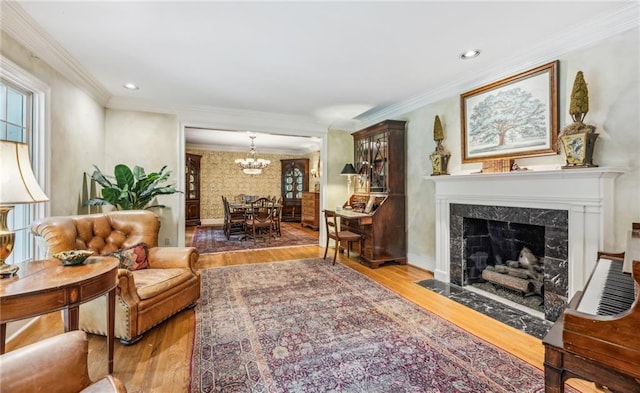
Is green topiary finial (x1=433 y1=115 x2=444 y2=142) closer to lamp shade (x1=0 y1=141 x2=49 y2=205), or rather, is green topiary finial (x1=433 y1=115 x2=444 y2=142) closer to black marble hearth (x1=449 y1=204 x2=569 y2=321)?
black marble hearth (x1=449 y1=204 x2=569 y2=321)

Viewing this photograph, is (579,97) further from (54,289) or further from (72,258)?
(72,258)

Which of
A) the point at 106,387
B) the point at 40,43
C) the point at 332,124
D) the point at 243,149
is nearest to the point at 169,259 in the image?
the point at 106,387

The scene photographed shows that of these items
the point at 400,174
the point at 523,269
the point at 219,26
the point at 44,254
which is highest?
the point at 219,26

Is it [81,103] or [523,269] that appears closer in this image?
[523,269]

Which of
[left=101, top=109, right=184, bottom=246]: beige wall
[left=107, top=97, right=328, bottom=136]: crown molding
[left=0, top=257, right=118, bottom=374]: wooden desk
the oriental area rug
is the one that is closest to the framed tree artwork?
the oriental area rug

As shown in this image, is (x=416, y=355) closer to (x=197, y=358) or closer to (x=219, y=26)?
(x=197, y=358)

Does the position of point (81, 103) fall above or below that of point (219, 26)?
below

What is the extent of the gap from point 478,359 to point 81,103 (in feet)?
16.5

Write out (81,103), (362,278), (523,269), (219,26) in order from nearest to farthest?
(219,26), (523,269), (81,103), (362,278)

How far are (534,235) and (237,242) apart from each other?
536 cm

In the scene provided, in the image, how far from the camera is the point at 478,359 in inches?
78.1

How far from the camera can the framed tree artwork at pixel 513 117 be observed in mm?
2678

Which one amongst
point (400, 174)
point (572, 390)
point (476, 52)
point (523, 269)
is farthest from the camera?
point (400, 174)

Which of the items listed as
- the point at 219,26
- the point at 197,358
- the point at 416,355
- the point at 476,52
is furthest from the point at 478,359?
the point at 219,26
